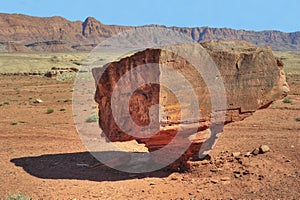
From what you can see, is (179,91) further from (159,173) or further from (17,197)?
(17,197)

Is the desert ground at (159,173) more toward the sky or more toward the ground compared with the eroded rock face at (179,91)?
more toward the ground

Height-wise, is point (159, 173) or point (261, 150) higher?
point (261, 150)

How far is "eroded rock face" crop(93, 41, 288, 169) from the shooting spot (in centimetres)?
741

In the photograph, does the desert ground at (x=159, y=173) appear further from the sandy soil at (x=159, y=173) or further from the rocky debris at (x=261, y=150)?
the rocky debris at (x=261, y=150)

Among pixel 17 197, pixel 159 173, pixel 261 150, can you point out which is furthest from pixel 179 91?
pixel 17 197

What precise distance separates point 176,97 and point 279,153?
3.69m

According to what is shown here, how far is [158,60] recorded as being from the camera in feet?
24.2

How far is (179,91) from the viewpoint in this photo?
7.50 meters

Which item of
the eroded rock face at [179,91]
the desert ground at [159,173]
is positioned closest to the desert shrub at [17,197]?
the desert ground at [159,173]

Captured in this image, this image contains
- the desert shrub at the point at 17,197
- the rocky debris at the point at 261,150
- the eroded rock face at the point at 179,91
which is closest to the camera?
the desert shrub at the point at 17,197

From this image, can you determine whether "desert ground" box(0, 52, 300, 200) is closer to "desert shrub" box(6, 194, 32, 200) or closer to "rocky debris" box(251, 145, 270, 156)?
"rocky debris" box(251, 145, 270, 156)

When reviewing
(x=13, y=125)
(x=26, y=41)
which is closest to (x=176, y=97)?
(x=13, y=125)

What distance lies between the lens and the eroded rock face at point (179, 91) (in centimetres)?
741

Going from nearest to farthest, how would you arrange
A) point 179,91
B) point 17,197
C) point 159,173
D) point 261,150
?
point 17,197 → point 179,91 → point 159,173 → point 261,150
